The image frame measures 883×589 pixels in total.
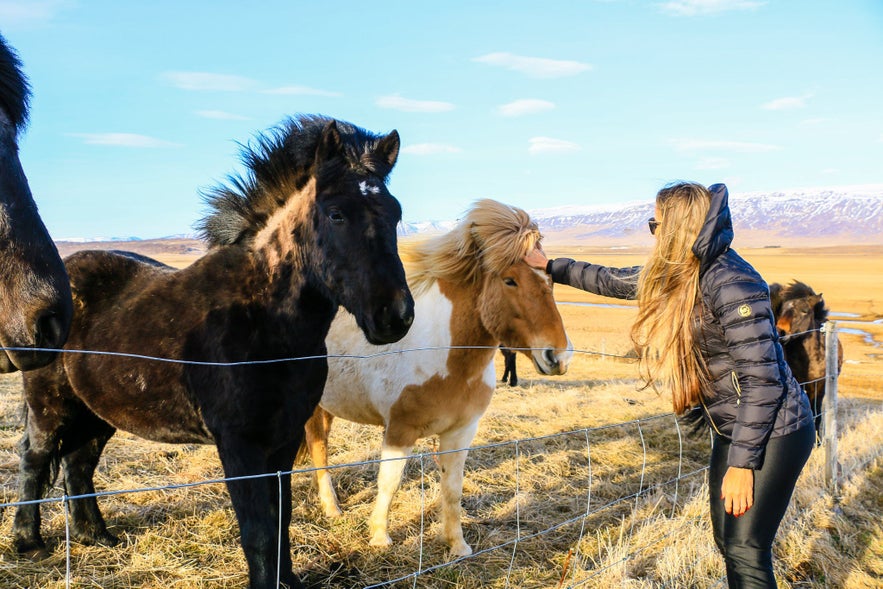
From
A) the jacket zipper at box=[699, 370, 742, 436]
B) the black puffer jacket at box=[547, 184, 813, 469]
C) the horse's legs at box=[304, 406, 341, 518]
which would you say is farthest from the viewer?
the horse's legs at box=[304, 406, 341, 518]

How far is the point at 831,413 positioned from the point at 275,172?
17.8 feet

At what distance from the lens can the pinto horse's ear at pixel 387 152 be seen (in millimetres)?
3225

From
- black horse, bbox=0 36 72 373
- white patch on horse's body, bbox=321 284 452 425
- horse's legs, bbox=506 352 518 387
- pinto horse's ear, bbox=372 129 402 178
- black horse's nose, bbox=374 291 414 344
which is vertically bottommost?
horse's legs, bbox=506 352 518 387

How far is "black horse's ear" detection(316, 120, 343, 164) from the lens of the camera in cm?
300

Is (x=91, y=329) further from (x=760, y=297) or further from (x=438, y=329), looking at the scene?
(x=760, y=297)

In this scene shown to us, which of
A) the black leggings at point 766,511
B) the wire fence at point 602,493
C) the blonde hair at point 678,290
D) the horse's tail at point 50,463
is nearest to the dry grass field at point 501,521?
the wire fence at point 602,493

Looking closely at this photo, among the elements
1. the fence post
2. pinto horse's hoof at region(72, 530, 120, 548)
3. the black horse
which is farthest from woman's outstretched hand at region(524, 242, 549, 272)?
the fence post

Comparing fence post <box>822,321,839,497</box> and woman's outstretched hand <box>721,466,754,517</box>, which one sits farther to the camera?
fence post <box>822,321,839,497</box>

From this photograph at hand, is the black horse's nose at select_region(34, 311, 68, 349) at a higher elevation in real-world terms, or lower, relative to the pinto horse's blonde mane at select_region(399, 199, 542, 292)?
lower

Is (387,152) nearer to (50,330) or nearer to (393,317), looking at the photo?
(393,317)

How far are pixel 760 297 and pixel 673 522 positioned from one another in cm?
246

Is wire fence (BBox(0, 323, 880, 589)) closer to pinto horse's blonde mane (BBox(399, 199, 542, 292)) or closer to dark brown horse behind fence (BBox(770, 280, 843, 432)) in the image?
pinto horse's blonde mane (BBox(399, 199, 542, 292))

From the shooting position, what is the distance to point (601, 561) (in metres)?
3.92

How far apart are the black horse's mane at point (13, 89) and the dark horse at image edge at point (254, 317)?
0.98 metres
